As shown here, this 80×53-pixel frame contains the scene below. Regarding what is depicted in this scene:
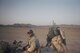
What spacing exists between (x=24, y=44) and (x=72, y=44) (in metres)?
0.76

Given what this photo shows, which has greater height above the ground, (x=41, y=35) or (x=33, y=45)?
(x=41, y=35)

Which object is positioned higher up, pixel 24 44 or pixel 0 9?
pixel 0 9

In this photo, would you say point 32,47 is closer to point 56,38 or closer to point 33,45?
point 33,45

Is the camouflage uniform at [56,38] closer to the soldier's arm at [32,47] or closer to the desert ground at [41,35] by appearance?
the desert ground at [41,35]

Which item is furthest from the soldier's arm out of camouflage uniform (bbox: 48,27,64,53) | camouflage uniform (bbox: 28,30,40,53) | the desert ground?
camouflage uniform (bbox: 48,27,64,53)

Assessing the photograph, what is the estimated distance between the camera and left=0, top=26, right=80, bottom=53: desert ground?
3320 mm

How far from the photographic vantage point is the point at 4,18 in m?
3.39

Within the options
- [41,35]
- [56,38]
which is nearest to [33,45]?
[41,35]

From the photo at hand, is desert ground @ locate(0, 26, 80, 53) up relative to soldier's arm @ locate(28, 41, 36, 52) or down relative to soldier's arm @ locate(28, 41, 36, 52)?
up

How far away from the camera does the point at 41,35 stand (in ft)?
10.9

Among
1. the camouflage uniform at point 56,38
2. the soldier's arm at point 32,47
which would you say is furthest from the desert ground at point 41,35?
the soldier's arm at point 32,47

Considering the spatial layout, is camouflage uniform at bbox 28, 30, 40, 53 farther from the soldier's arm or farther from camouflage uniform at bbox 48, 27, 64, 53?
camouflage uniform at bbox 48, 27, 64, 53

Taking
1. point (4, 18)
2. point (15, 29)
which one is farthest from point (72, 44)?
point (4, 18)

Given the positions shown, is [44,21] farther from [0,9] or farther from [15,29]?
[0,9]
